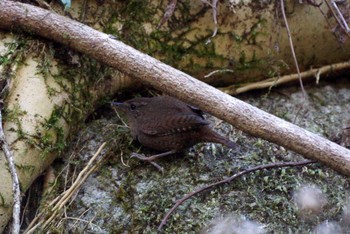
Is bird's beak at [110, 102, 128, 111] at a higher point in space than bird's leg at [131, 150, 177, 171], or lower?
higher

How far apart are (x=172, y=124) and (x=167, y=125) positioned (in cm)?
3

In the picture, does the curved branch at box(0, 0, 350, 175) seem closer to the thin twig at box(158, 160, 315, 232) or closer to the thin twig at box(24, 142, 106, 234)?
the thin twig at box(158, 160, 315, 232)

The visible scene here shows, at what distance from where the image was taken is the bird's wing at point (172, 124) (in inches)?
Result: 107

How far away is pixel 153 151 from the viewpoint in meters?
2.88

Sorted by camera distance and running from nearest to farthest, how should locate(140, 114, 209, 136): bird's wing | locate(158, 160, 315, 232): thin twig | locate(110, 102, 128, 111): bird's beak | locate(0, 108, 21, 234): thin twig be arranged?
locate(0, 108, 21, 234): thin twig
locate(158, 160, 315, 232): thin twig
locate(140, 114, 209, 136): bird's wing
locate(110, 102, 128, 111): bird's beak

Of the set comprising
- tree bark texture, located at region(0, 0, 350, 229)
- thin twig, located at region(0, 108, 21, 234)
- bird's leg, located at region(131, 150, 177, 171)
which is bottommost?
bird's leg, located at region(131, 150, 177, 171)

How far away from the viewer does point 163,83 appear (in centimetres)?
269

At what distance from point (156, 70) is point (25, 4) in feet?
2.56

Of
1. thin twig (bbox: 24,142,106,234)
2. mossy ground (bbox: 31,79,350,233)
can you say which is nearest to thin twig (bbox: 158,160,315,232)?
mossy ground (bbox: 31,79,350,233)

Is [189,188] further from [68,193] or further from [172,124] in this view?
[68,193]

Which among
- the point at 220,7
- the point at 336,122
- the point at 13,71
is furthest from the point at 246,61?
the point at 13,71

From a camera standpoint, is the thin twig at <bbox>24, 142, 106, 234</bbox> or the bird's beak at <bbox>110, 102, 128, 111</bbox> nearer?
the thin twig at <bbox>24, 142, 106, 234</bbox>

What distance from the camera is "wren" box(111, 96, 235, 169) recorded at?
2.73 m

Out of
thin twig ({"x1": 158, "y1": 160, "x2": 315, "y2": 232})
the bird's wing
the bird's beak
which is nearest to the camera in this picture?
thin twig ({"x1": 158, "y1": 160, "x2": 315, "y2": 232})
